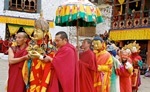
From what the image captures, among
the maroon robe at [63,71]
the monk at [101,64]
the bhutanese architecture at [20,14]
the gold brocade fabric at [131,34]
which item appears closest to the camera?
the maroon robe at [63,71]

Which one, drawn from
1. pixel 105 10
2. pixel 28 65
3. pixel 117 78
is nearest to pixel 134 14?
pixel 105 10

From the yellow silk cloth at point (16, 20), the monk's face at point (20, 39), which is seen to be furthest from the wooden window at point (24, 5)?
the monk's face at point (20, 39)

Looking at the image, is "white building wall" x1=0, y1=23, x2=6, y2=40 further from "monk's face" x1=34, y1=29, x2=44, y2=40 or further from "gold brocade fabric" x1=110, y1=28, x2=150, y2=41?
"monk's face" x1=34, y1=29, x2=44, y2=40

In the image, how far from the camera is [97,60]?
6.01 m

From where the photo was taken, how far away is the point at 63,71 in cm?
469

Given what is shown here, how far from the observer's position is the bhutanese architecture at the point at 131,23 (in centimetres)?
1994

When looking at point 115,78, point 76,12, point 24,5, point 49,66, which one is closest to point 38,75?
point 49,66

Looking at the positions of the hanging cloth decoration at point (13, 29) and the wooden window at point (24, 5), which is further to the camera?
the wooden window at point (24, 5)

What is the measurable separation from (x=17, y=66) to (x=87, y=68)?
1027mm

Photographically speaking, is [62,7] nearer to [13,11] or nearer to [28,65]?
[28,65]

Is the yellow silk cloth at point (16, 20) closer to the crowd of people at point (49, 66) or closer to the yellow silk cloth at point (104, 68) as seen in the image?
the yellow silk cloth at point (104, 68)

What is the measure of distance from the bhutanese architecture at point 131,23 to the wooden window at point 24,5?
249 inches

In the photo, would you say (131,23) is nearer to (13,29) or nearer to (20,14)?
(20,14)

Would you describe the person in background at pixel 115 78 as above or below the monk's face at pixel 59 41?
below
